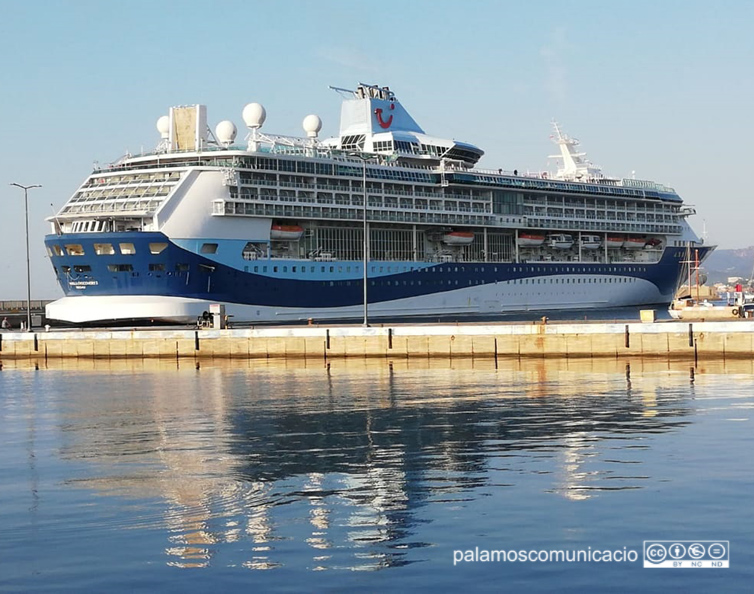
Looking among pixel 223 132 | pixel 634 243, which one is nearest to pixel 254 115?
pixel 223 132

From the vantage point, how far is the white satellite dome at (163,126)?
76.9 meters

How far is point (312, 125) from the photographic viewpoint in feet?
267

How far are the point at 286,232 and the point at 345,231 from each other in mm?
6794

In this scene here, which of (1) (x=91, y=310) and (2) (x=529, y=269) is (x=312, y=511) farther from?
(2) (x=529, y=269)

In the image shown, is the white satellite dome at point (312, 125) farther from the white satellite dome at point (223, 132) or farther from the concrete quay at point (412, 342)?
the concrete quay at point (412, 342)

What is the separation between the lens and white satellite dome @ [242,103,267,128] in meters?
76.6

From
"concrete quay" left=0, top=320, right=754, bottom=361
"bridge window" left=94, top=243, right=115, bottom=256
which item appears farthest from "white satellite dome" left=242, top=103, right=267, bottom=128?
"concrete quay" left=0, top=320, right=754, bottom=361

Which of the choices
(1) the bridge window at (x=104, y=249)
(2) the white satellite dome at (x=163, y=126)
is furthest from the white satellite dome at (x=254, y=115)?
(1) the bridge window at (x=104, y=249)

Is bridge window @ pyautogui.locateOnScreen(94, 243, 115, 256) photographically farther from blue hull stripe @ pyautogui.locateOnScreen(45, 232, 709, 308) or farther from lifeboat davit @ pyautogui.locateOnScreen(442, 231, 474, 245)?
lifeboat davit @ pyautogui.locateOnScreen(442, 231, 474, 245)

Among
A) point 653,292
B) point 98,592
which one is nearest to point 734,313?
point 653,292

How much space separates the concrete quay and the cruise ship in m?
3.02

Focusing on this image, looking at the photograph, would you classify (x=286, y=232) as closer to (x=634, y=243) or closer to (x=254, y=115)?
(x=254, y=115)

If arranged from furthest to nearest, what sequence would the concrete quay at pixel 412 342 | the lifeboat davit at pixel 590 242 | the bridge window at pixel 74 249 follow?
the lifeboat davit at pixel 590 242 < the bridge window at pixel 74 249 < the concrete quay at pixel 412 342

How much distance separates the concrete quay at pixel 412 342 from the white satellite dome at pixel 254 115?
23042mm
